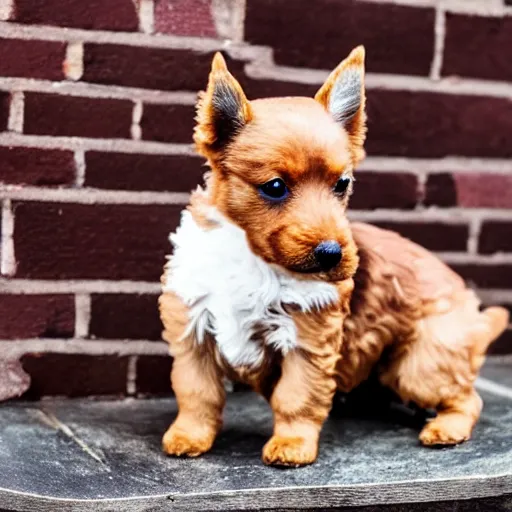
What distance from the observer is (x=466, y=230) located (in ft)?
6.86

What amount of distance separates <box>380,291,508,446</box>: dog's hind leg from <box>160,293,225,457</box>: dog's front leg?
355 millimetres

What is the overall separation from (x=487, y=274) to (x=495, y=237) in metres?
0.09

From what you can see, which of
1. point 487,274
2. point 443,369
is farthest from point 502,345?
point 443,369

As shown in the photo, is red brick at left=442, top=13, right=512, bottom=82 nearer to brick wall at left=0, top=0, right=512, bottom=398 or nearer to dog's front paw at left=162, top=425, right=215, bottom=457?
brick wall at left=0, top=0, right=512, bottom=398

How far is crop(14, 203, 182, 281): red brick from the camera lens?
174 cm

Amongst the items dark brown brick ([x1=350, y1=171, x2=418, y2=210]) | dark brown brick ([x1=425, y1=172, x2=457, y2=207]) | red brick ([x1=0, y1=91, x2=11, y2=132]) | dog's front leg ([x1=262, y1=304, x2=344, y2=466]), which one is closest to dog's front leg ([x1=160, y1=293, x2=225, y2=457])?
dog's front leg ([x1=262, y1=304, x2=344, y2=466])

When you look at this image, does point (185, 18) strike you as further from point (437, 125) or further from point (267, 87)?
point (437, 125)

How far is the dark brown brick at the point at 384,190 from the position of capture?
1977 millimetres

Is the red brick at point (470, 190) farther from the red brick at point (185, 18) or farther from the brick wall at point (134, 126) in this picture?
the red brick at point (185, 18)

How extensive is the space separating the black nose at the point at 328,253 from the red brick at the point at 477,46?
0.89 m

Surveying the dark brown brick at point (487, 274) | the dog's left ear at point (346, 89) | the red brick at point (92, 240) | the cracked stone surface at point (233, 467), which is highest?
the dog's left ear at point (346, 89)

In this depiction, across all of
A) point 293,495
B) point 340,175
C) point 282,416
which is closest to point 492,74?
point 340,175

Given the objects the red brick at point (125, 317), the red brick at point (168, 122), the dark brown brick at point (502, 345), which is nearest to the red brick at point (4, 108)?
the red brick at point (168, 122)

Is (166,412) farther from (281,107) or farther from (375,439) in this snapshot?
(281,107)
